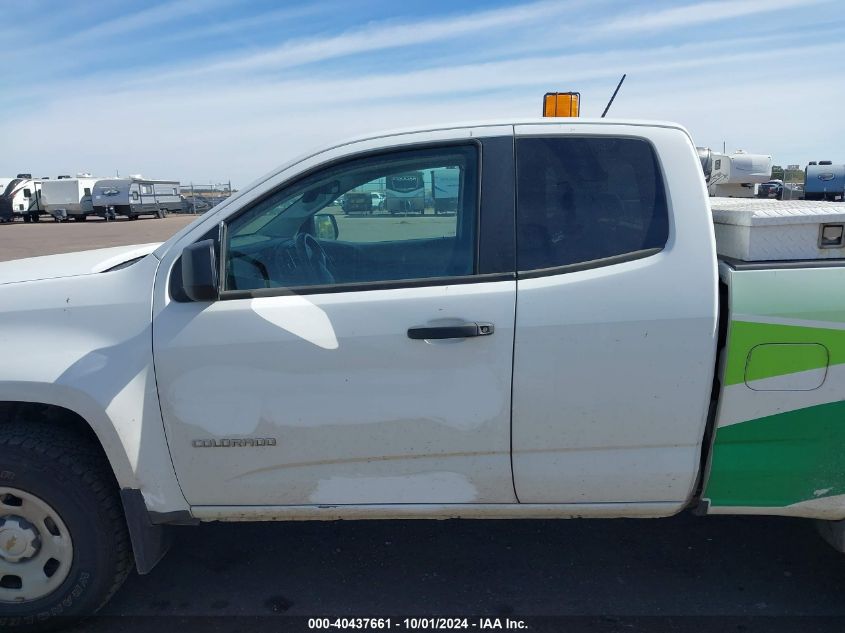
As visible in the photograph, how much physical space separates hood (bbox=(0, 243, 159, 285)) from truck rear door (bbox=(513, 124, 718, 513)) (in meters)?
1.78

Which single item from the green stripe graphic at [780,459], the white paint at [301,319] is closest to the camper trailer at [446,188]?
the white paint at [301,319]

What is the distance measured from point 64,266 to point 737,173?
217 inches

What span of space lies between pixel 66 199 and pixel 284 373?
41.3 metres

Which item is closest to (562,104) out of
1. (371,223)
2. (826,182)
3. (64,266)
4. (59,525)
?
(371,223)

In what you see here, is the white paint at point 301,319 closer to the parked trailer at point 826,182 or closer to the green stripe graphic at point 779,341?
the green stripe graphic at point 779,341

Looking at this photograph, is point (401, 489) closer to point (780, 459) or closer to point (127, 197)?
point (780, 459)

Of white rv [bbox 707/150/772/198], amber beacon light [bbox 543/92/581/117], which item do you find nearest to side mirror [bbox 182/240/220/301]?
amber beacon light [bbox 543/92/581/117]

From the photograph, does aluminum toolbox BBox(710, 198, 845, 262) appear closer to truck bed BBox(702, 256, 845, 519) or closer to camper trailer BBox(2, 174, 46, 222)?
truck bed BBox(702, 256, 845, 519)

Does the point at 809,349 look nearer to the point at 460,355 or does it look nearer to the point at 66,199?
the point at 460,355

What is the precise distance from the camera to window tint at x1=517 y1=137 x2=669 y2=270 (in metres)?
2.58

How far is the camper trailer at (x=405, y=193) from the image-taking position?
2.73 m

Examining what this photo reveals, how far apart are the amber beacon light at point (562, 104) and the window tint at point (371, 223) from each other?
965 millimetres

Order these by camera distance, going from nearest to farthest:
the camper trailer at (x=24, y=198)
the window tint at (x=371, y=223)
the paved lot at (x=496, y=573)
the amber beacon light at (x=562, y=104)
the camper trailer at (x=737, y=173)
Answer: the window tint at (x=371, y=223), the paved lot at (x=496, y=573), the amber beacon light at (x=562, y=104), the camper trailer at (x=737, y=173), the camper trailer at (x=24, y=198)

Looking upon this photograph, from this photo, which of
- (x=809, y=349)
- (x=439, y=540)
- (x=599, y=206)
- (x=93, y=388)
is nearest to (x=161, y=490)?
(x=93, y=388)
